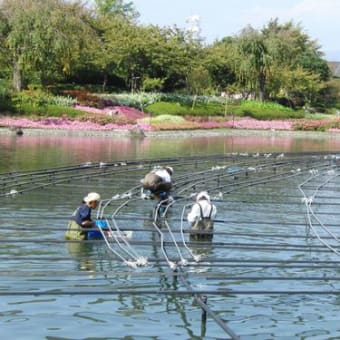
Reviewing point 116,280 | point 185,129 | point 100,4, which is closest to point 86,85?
point 185,129

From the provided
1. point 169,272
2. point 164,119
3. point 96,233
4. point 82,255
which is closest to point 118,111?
point 164,119

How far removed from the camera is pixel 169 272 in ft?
31.7

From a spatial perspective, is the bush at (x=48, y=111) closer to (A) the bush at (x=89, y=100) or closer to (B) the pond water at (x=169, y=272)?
(A) the bush at (x=89, y=100)

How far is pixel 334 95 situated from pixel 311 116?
14.7 m

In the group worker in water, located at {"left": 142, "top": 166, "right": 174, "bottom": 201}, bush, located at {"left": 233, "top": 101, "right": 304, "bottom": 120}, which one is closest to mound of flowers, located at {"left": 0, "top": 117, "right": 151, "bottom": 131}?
bush, located at {"left": 233, "top": 101, "right": 304, "bottom": 120}

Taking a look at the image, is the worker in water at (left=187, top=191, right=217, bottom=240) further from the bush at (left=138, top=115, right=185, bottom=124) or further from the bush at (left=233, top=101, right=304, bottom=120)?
the bush at (left=233, top=101, right=304, bottom=120)

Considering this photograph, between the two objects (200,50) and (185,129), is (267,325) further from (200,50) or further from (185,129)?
(200,50)

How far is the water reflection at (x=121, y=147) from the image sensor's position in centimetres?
3131

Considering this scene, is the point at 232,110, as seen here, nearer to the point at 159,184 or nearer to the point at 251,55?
the point at 251,55

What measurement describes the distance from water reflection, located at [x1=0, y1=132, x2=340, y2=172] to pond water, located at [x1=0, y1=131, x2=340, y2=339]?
7.05 m

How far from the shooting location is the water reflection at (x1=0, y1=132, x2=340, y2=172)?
31.3 m

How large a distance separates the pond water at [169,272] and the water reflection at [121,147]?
705 cm

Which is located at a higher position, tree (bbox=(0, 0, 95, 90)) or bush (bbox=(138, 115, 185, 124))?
tree (bbox=(0, 0, 95, 90))

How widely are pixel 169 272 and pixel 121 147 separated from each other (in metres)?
30.0
